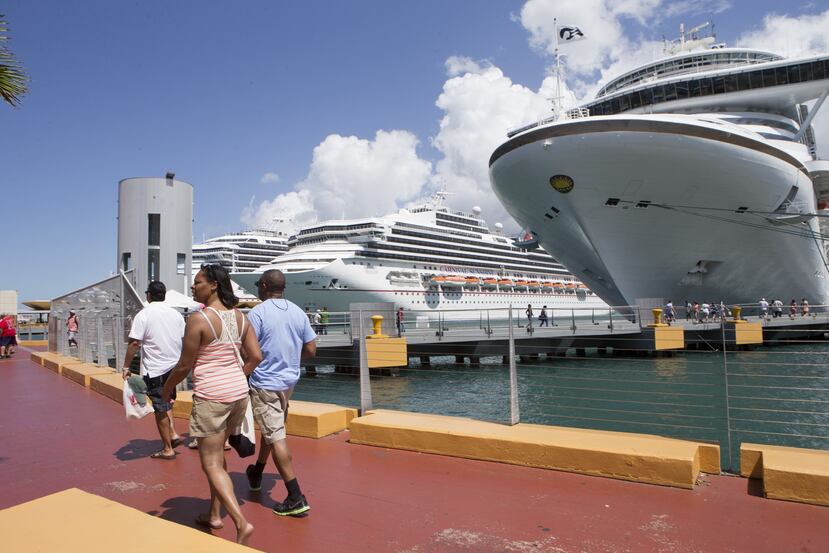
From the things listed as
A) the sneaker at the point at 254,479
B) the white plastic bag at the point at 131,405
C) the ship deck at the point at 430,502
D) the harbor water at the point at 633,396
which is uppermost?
the white plastic bag at the point at 131,405

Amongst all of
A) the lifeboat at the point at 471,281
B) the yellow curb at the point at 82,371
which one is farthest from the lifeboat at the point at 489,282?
the yellow curb at the point at 82,371

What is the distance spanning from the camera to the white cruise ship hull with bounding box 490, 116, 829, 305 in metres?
17.8

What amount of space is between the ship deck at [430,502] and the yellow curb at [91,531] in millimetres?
53

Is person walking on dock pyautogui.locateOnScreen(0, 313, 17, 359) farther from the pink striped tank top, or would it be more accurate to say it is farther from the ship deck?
the pink striped tank top

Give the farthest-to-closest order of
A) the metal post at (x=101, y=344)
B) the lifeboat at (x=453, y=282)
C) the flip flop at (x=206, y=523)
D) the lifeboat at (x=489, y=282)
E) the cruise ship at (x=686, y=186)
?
the lifeboat at (x=489, y=282) < the lifeboat at (x=453, y=282) < the cruise ship at (x=686, y=186) < the metal post at (x=101, y=344) < the flip flop at (x=206, y=523)

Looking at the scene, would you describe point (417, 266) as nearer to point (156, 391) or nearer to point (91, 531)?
point (156, 391)

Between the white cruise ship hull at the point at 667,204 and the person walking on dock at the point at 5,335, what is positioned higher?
the white cruise ship hull at the point at 667,204

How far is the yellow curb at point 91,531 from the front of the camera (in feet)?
6.27

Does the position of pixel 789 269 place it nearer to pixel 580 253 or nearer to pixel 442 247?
pixel 580 253

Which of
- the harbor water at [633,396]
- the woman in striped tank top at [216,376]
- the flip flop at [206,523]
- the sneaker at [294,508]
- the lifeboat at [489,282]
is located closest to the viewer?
the woman in striped tank top at [216,376]

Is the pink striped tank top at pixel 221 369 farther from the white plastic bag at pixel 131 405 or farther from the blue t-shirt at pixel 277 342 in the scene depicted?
the white plastic bag at pixel 131 405

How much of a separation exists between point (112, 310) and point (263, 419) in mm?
7875

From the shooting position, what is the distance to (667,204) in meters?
19.5

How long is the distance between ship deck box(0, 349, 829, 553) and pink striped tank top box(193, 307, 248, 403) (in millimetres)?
752
